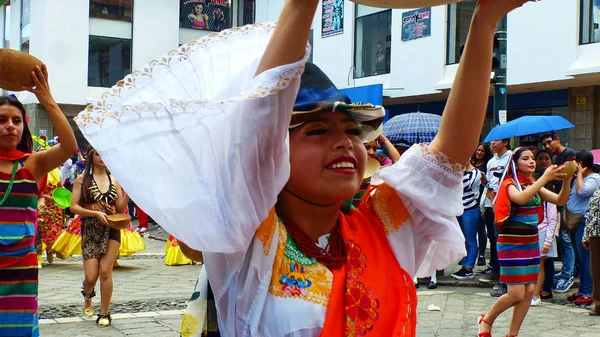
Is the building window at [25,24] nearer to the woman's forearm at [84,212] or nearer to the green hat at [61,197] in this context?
the green hat at [61,197]

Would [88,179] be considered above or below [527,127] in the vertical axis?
below

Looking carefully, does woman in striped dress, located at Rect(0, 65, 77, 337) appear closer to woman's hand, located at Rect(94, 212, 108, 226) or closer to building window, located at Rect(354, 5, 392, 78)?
woman's hand, located at Rect(94, 212, 108, 226)

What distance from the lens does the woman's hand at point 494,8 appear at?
1922mm

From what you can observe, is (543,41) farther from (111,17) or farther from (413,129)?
(111,17)

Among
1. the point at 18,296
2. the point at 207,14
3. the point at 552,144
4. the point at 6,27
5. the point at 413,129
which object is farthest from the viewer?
the point at 6,27

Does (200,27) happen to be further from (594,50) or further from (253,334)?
(253,334)

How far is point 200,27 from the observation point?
29.4m

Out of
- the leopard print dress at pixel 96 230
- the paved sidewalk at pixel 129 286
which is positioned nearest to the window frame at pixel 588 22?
the paved sidewalk at pixel 129 286

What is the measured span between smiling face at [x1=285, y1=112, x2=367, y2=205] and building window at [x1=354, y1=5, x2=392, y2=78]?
19213 mm

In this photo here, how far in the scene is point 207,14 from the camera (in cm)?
2945

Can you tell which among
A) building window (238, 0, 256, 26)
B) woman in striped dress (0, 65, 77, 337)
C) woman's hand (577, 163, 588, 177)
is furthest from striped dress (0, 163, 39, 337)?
building window (238, 0, 256, 26)

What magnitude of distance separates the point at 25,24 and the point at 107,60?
3893mm

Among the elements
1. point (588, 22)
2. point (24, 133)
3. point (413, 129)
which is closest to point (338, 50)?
point (588, 22)

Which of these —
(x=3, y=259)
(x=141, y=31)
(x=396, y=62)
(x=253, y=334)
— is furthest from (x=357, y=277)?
(x=141, y=31)
